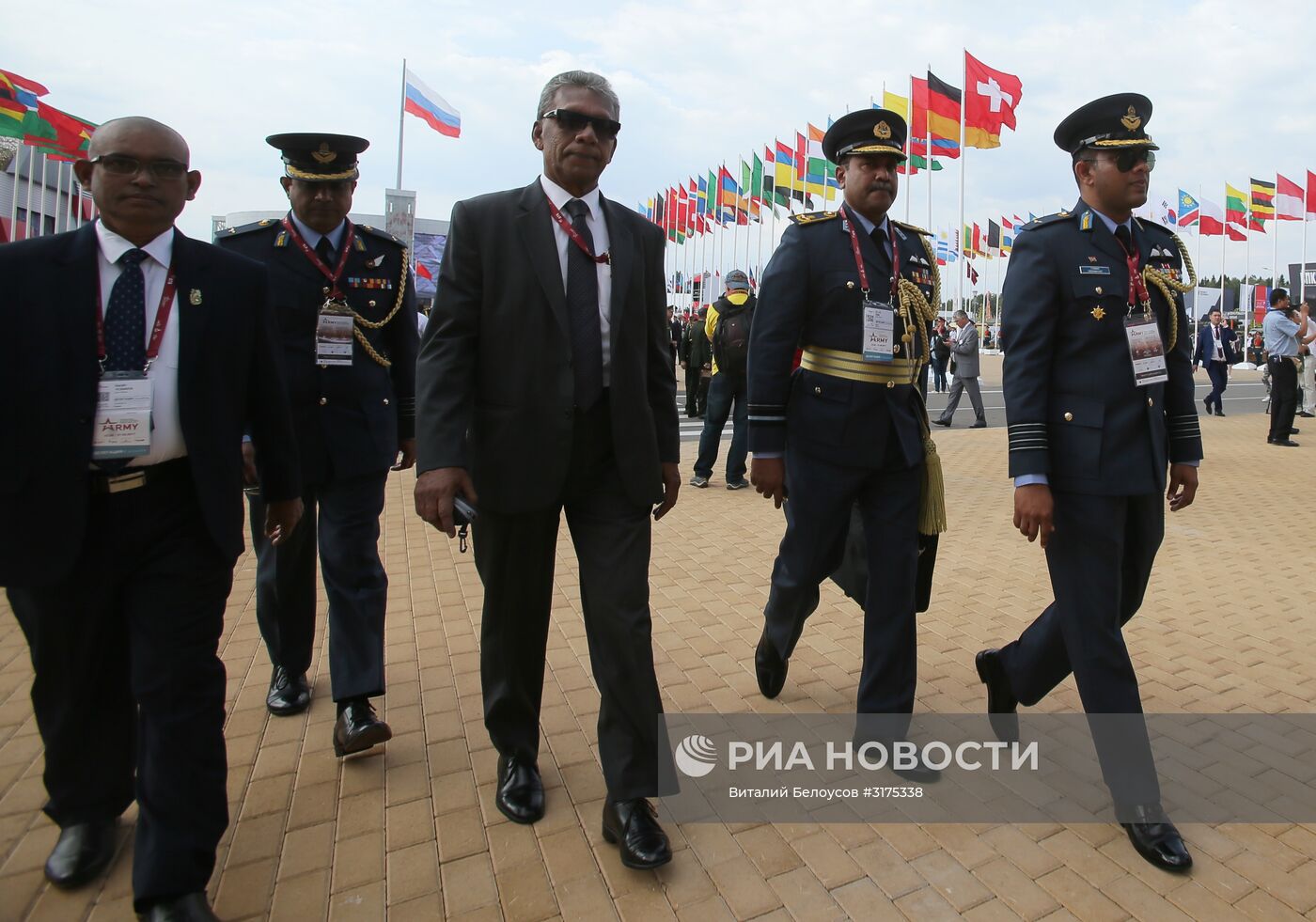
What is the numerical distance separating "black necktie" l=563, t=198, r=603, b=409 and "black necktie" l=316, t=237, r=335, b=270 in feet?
3.68

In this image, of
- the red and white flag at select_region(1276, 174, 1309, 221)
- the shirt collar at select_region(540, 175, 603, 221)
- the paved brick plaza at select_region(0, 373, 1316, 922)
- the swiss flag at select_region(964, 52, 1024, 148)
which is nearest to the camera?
the paved brick plaza at select_region(0, 373, 1316, 922)

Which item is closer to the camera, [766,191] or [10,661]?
[10,661]

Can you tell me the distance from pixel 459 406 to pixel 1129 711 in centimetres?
216

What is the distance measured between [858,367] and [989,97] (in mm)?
23059

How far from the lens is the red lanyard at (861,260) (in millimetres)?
3215

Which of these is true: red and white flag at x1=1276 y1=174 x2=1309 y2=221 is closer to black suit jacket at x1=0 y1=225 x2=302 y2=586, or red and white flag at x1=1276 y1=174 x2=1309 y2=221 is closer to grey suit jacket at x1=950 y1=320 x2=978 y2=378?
grey suit jacket at x1=950 y1=320 x2=978 y2=378

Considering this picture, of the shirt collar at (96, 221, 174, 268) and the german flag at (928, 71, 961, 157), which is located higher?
the german flag at (928, 71, 961, 157)

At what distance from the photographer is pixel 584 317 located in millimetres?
2688

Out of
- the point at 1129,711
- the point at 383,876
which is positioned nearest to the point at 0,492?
the point at 383,876

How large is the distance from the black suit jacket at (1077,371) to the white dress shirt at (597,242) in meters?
1.22

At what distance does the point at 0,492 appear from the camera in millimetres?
2158

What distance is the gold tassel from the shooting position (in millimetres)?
Answer: 3207

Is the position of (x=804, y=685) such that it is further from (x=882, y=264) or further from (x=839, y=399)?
(x=882, y=264)

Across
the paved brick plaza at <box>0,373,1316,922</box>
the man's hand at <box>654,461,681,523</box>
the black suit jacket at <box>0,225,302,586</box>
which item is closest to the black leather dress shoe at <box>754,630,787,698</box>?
the paved brick plaza at <box>0,373,1316,922</box>
